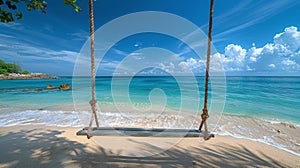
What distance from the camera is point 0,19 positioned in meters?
1.62

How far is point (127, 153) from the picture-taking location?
2322mm

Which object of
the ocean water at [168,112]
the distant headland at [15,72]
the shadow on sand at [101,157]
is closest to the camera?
the shadow on sand at [101,157]

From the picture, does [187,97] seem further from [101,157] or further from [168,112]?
[101,157]

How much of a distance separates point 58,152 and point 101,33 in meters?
2.82

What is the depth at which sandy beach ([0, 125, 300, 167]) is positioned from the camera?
6.66ft

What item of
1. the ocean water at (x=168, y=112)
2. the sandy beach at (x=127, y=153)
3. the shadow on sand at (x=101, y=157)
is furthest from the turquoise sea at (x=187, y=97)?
the shadow on sand at (x=101, y=157)

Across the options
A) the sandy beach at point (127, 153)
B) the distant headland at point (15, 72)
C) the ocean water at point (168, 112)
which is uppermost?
the distant headland at point (15, 72)

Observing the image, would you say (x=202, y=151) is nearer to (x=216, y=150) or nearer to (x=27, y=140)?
(x=216, y=150)

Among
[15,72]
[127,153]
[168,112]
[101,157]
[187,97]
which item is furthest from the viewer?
[15,72]

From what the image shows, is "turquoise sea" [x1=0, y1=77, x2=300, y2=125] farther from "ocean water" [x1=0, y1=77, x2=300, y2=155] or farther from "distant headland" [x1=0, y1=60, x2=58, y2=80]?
"distant headland" [x1=0, y1=60, x2=58, y2=80]

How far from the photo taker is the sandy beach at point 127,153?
2.03 meters

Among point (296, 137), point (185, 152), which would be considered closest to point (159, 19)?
point (185, 152)

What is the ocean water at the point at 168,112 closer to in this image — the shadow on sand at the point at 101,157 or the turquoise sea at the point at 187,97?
the turquoise sea at the point at 187,97

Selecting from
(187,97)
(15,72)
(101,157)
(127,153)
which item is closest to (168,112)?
(127,153)
